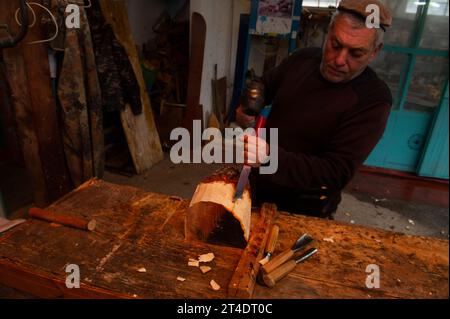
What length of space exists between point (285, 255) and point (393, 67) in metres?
3.90

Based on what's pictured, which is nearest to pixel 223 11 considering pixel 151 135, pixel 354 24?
pixel 151 135

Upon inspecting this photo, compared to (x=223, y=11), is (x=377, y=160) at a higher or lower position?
lower

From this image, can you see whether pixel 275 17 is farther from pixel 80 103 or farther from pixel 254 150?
pixel 254 150

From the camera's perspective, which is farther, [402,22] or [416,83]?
[416,83]

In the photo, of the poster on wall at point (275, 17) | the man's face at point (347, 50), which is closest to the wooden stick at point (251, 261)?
the man's face at point (347, 50)

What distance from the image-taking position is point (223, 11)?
14.6 feet

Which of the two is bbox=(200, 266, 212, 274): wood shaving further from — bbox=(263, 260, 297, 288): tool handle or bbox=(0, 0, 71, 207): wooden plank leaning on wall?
bbox=(0, 0, 71, 207): wooden plank leaning on wall

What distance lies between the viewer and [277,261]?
3.78ft

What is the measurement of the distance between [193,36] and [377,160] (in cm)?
311

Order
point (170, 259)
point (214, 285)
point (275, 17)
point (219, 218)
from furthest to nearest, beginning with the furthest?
point (275, 17) → point (219, 218) → point (170, 259) → point (214, 285)

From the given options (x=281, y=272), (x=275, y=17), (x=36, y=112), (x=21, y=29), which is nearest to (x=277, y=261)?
(x=281, y=272)

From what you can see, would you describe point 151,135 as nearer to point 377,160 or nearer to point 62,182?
point 62,182

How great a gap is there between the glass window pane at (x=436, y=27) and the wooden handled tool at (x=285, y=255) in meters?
3.84
